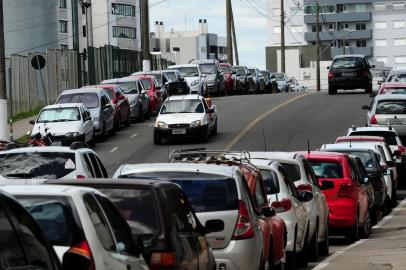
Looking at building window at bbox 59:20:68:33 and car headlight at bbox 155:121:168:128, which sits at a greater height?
building window at bbox 59:20:68:33

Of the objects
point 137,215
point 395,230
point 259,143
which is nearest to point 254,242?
point 137,215

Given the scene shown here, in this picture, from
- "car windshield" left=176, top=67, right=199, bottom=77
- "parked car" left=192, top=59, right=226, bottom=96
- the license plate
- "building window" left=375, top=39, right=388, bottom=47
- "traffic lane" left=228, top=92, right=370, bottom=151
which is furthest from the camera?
"building window" left=375, top=39, right=388, bottom=47

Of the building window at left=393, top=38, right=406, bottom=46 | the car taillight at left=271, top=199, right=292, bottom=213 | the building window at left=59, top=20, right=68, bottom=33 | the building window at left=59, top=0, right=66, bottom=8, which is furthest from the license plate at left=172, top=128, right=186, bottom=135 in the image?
the building window at left=393, top=38, right=406, bottom=46

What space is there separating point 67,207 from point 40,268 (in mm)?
1492

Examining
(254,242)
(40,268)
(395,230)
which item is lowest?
(395,230)

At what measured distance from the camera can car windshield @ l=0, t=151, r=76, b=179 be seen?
712 inches

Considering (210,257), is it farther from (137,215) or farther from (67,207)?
(67,207)

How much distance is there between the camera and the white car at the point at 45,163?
18141 mm

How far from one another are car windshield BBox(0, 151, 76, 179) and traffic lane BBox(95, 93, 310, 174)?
545 inches

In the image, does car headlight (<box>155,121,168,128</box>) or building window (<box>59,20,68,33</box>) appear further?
building window (<box>59,20,68,33</box>)

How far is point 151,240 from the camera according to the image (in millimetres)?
9617

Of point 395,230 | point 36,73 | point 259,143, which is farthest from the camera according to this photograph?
point 36,73

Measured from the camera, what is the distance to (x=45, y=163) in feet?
61.0

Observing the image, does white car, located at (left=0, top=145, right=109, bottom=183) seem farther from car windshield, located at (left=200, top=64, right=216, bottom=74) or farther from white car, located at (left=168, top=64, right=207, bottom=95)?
car windshield, located at (left=200, top=64, right=216, bottom=74)
